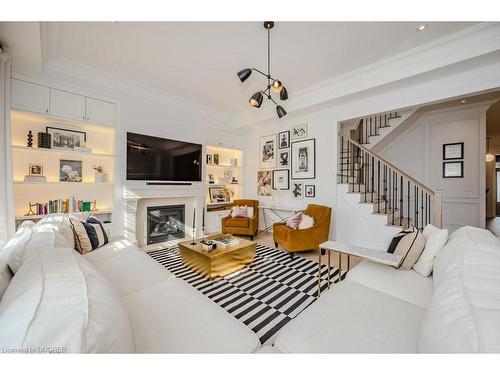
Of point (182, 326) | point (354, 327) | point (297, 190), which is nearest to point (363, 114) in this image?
point (297, 190)

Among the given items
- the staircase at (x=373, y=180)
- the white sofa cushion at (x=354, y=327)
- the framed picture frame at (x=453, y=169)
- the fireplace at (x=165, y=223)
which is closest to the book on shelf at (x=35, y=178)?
the fireplace at (x=165, y=223)

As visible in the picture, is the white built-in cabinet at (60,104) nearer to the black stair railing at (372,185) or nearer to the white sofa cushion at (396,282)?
the white sofa cushion at (396,282)

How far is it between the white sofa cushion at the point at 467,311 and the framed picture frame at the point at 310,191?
313 centimetres

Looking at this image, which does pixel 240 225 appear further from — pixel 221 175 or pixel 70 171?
pixel 70 171

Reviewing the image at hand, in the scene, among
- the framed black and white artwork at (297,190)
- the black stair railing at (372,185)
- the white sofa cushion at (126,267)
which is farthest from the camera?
the framed black and white artwork at (297,190)

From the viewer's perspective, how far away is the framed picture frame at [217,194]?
495 centimetres

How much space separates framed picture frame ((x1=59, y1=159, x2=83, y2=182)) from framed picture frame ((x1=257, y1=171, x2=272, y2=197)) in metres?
3.50

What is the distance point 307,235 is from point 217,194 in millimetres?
2576

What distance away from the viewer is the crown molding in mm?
2238

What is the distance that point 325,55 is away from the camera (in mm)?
2738

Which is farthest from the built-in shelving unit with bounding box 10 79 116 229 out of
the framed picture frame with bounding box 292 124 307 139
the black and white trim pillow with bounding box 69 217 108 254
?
the framed picture frame with bounding box 292 124 307 139

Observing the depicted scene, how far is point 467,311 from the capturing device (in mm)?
683
